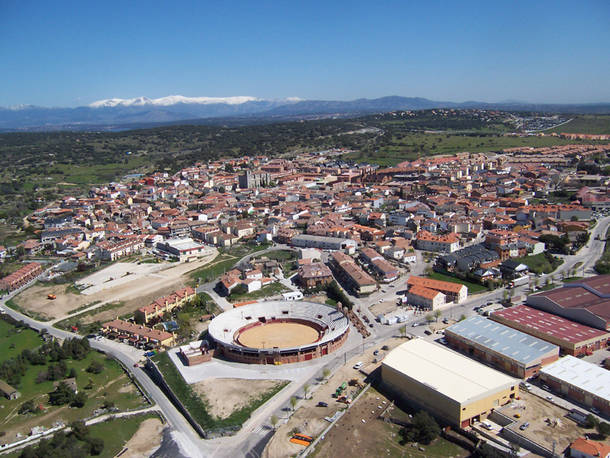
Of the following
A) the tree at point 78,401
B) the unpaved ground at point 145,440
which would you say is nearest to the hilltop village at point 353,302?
the unpaved ground at point 145,440

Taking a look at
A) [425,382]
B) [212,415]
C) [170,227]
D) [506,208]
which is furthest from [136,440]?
[506,208]

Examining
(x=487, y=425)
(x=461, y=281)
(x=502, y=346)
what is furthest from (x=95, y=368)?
(x=461, y=281)

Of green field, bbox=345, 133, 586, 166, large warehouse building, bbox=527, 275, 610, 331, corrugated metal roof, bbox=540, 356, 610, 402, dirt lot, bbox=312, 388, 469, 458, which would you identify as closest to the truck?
large warehouse building, bbox=527, 275, 610, 331

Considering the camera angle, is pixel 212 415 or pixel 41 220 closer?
pixel 212 415

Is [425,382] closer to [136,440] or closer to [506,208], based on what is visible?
[136,440]

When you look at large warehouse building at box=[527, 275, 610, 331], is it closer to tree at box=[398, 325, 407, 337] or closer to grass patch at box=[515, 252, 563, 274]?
grass patch at box=[515, 252, 563, 274]

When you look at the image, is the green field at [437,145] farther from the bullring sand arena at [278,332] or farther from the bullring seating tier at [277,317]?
the bullring sand arena at [278,332]
